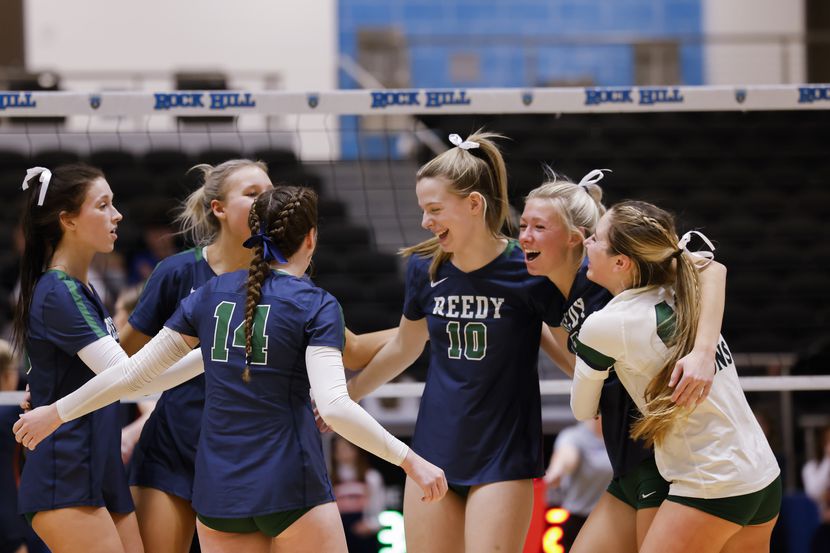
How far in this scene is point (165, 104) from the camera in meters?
4.29

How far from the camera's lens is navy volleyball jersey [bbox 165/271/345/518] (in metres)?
3.00

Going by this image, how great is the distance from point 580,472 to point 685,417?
291 centimetres

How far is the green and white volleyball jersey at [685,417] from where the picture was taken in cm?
307

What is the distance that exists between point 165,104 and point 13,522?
2.04m

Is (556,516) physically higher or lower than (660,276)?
lower

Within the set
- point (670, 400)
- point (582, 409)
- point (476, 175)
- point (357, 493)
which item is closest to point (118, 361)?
point (476, 175)

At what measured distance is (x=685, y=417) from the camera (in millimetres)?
3096

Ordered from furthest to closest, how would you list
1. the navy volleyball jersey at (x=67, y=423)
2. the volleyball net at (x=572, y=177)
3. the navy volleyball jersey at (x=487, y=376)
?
the volleyball net at (x=572, y=177) → the navy volleyball jersey at (x=487, y=376) → the navy volleyball jersey at (x=67, y=423)

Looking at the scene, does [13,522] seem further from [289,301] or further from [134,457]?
[289,301]

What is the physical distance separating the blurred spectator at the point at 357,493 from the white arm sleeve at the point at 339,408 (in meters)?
3.04

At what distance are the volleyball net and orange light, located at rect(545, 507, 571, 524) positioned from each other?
1.54 metres

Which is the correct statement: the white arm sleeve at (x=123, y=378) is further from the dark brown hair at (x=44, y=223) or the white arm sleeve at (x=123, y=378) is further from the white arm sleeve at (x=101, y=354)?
the dark brown hair at (x=44, y=223)

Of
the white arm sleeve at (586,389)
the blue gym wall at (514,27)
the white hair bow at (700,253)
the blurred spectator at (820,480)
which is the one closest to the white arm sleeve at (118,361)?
the white arm sleeve at (586,389)

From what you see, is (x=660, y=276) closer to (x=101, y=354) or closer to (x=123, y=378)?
(x=123, y=378)
